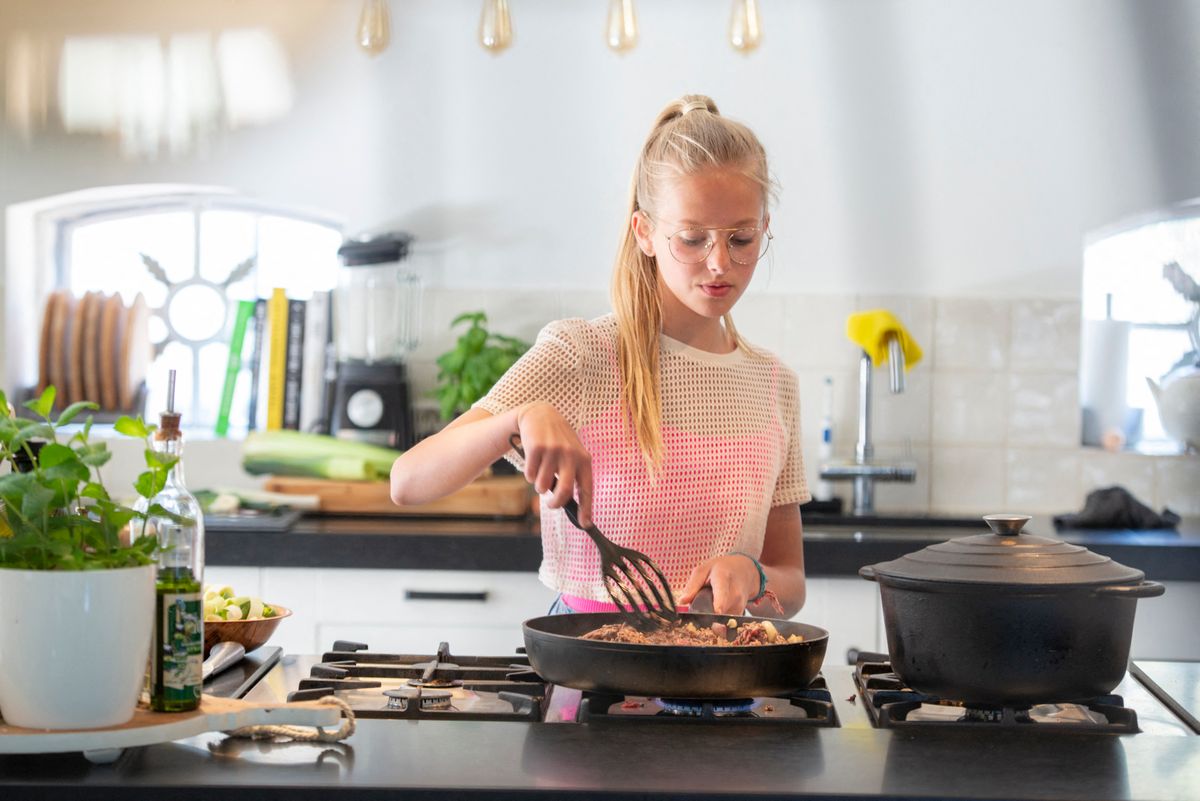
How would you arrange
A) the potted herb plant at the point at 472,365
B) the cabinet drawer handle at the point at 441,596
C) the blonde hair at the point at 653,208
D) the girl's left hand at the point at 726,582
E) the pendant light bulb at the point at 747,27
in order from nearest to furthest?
the girl's left hand at the point at 726,582 < the blonde hair at the point at 653,208 < the pendant light bulb at the point at 747,27 < the cabinet drawer handle at the point at 441,596 < the potted herb plant at the point at 472,365

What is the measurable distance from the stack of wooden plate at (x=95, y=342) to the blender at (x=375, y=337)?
535 mm

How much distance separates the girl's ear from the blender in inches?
59.3

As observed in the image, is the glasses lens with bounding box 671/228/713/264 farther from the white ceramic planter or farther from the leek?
the leek

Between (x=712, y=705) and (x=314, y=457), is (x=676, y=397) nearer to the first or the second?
(x=712, y=705)

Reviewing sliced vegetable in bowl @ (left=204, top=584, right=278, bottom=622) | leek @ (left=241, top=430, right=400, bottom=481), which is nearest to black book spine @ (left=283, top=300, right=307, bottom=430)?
leek @ (left=241, top=430, right=400, bottom=481)

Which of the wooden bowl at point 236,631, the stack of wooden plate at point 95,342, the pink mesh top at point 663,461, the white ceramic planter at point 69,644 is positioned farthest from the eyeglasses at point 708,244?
the stack of wooden plate at point 95,342

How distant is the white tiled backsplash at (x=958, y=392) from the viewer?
329 cm

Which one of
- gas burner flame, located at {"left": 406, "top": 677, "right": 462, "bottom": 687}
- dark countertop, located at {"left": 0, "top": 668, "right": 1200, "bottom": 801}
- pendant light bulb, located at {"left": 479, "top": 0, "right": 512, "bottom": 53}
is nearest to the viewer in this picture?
dark countertop, located at {"left": 0, "top": 668, "right": 1200, "bottom": 801}

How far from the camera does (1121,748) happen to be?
126 centimetres

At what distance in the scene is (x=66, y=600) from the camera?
3.66 feet

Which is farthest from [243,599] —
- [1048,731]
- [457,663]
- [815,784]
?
[1048,731]

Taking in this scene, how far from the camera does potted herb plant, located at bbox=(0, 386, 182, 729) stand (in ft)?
3.67

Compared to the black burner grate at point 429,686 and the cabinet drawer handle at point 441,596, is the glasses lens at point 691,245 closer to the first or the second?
the black burner grate at point 429,686

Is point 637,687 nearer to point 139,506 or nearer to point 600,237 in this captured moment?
point 139,506
